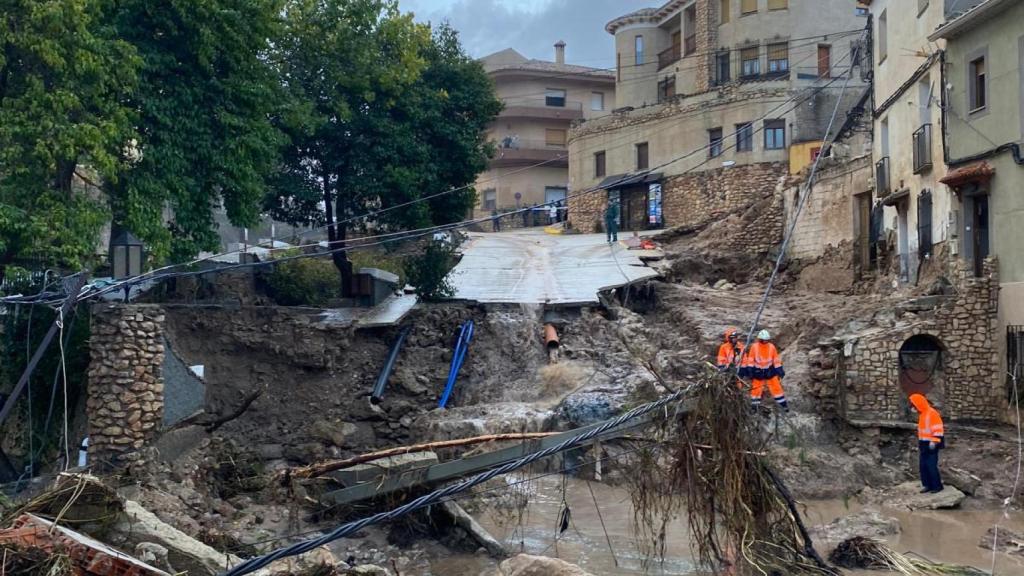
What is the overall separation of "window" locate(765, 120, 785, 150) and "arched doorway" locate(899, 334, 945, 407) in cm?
1626

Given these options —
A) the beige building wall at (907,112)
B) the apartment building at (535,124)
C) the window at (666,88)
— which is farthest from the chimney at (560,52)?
the beige building wall at (907,112)

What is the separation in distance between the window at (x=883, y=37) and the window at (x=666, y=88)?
17.8 metres

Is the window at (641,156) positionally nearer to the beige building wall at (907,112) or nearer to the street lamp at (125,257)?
the beige building wall at (907,112)

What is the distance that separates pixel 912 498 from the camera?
15547mm

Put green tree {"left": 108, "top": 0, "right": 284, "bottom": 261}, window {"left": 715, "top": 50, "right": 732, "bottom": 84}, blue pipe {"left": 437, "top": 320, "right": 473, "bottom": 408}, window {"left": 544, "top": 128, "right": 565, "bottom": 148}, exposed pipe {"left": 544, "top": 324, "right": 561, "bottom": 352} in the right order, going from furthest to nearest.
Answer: window {"left": 544, "top": 128, "right": 565, "bottom": 148} → window {"left": 715, "top": 50, "right": 732, "bottom": 84} → exposed pipe {"left": 544, "top": 324, "right": 561, "bottom": 352} → blue pipe {"left": 437, "top": 320, "right": 473, "bottom": 408} → green tree {"left": 108, "top": 0, "right": 284, "bottom": 261}

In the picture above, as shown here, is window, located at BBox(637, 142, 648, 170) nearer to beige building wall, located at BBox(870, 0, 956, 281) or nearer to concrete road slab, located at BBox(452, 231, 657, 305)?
concrete road slab, located at BBox(452, 231, 657, 305)

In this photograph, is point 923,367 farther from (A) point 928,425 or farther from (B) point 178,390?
(B) point 178,390

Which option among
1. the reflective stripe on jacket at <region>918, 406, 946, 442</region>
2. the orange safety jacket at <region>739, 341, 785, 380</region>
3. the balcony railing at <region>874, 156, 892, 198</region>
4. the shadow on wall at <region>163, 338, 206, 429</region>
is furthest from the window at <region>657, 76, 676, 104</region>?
the shadow on wall at <region>163, 338, 206, 429</region>

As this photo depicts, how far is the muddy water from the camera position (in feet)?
41.5

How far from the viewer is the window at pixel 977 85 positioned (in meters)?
18.3

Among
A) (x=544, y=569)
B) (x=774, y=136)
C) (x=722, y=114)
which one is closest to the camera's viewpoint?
(x=544, y=569)

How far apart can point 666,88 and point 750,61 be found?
208 inches

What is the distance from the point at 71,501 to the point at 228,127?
32.5 ft

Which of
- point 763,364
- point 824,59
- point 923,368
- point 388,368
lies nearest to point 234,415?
point 388,368
